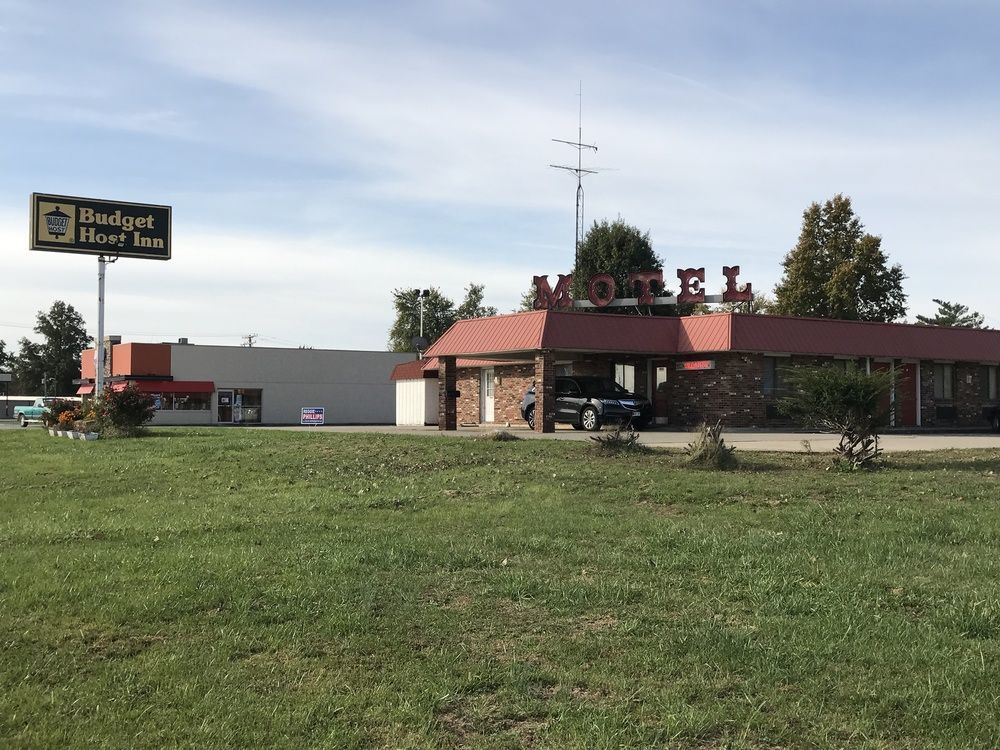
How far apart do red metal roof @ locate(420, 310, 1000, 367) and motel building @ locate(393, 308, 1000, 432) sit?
0.14 ft

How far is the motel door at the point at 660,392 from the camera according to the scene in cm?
3225

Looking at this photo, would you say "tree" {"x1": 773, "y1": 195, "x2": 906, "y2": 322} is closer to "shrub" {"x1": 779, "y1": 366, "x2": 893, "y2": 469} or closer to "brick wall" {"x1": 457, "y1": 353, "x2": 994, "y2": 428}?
"brick wall" {"x1": 457, "y1": 353, "x2": 994, "y2": 428}

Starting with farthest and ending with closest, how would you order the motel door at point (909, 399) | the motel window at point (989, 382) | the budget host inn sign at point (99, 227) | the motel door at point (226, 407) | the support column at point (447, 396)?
the motel door at point (226, 407)
the budget host inn sign at point (99, 227)
the motel window at point (989, 382)
the motel door at point (909, 399)
the support column at point (447, 396)

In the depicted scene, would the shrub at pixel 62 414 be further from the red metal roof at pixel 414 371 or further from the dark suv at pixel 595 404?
the dark suv at pixel 595 404

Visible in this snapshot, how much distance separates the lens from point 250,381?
56312mm

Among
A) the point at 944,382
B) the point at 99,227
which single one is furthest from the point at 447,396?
the point at 944,382

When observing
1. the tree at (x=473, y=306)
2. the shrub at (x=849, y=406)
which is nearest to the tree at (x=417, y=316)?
the tree at (x=473, y=306)

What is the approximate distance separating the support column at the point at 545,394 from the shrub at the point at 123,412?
459 inches

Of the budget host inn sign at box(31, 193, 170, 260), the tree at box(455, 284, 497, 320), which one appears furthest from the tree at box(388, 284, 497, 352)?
the budget host inn sign at box(31, 193, 170, 260)

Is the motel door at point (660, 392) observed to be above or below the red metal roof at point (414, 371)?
below

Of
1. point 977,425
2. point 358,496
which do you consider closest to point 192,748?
point 358,496

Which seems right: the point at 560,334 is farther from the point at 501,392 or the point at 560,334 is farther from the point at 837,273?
the point at 837,273

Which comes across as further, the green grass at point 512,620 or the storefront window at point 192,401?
the storefront window at point 192,401

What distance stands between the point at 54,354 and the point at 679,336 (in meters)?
89.4
